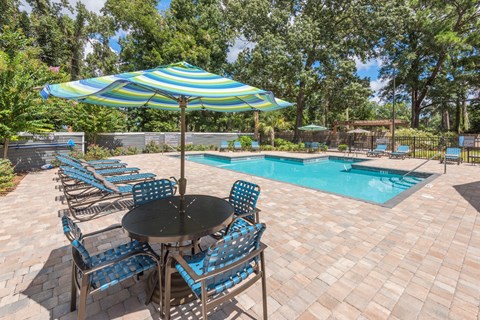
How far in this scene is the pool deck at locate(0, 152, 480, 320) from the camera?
2.21 m

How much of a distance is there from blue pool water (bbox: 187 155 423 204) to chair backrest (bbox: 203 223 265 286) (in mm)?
6051

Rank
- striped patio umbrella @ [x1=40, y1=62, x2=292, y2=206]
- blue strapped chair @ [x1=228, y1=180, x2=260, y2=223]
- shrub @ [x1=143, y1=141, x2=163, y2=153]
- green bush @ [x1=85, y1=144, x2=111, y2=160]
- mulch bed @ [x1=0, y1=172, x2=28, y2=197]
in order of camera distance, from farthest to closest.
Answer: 1. shrub @ [x1=143, y1=141, x2=163, y2=153]
2. green bush @ [x1=85, y1=144, x2=111, y2=160]
3. mulch bed @ [x1=0, y1=172, x2=28, y2=197]
4. blue strapped chair @ [x1=228, y1=180, x2=260, y2=223]
5. striped patio umbrella @ [x1=40, y1=62, x2=292, y2=206]

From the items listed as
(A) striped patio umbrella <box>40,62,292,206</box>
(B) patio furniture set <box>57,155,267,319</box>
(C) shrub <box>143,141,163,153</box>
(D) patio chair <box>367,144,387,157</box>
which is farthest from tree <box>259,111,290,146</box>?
(B) patio furniture set <box>57,155,267,319</box>

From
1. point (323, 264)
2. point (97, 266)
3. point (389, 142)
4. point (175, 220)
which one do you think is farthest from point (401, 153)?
point (97, 266)

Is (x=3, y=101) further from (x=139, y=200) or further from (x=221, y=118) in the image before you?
(x=221, y=118)

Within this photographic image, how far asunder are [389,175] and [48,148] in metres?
15.0

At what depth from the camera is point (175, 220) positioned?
242 cm

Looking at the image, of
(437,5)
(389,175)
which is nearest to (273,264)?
(389,175)

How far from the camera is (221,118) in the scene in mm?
25500

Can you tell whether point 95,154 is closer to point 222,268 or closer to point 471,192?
point 222,268

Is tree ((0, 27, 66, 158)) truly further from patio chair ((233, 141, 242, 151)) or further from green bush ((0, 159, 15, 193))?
patio chair ((233, 141, 242, 151))

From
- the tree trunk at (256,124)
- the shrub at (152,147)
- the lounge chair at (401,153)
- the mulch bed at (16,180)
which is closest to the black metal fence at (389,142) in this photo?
the lounge chair at (401,153)

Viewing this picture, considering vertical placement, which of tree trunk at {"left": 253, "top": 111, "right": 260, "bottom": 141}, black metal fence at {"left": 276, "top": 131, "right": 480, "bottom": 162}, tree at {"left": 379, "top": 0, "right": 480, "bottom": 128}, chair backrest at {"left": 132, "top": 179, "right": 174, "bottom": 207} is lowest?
chair backrest at {"left": 132, "top": 179, "right": 174, "bottom": 207}

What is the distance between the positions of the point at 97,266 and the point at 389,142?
2007cm
